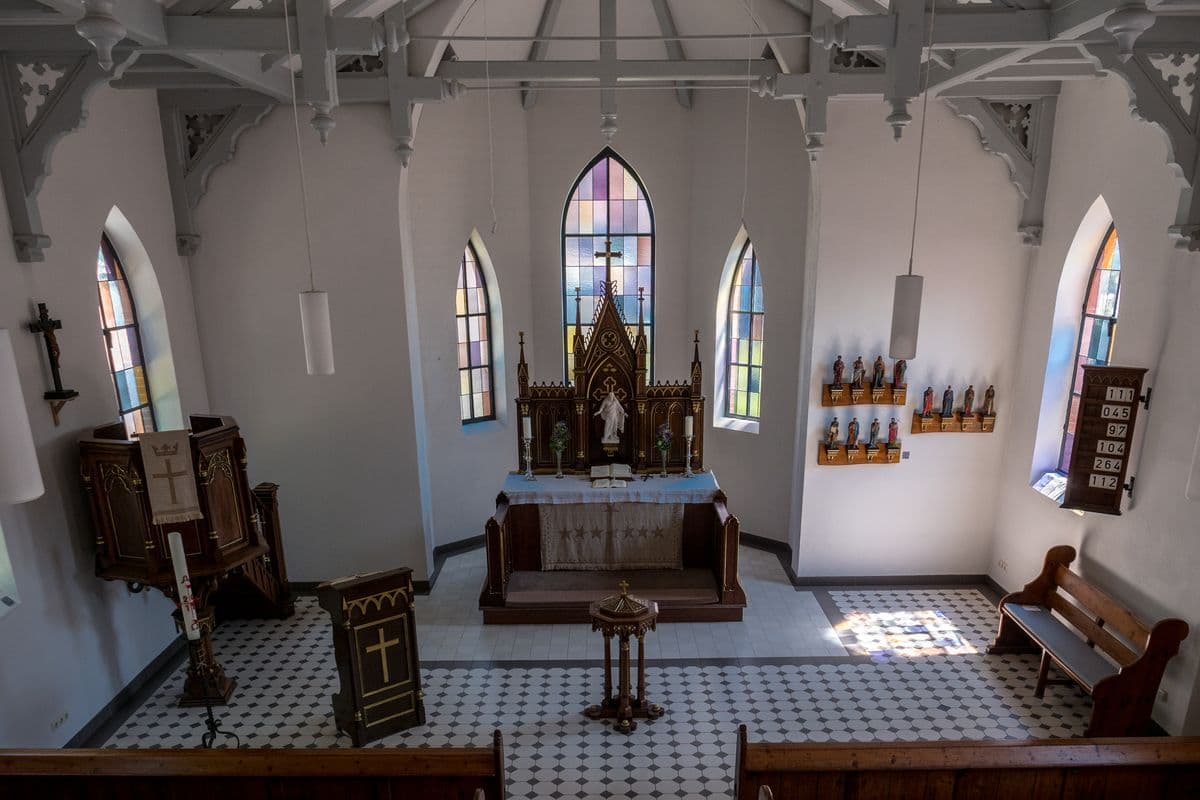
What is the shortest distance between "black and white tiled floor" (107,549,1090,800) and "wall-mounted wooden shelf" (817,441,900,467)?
166 centimetres

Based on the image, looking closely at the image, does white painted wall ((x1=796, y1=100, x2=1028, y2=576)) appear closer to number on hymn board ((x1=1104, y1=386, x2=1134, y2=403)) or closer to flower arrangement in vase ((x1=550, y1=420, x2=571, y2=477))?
number on hymn board ((x1=1104, y1=386, x2=1134, y2=403))

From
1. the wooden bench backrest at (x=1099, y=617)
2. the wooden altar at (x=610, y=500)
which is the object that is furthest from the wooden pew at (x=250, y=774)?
the wooden bench backrest at (x=1099, y=617)

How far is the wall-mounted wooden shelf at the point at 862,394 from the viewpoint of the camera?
884cm

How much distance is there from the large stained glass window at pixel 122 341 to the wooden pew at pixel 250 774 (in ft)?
13.2

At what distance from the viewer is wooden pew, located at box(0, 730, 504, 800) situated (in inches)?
171

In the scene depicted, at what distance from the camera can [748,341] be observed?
34.7 feet

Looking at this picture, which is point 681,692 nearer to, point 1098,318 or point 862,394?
point 862,394

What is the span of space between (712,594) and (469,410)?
4.32 metres

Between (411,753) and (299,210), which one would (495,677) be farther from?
(299,210)

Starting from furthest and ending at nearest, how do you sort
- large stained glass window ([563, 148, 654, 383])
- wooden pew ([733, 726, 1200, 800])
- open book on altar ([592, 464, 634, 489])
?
large stained glass window ([563, 148, 654, 383]) < open book on altar ([592, 464, 634, 489]) < wooden pew ([733, 726, 1200, 800])

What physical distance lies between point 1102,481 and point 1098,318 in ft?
5.91

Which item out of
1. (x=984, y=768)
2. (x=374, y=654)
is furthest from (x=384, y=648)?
(x=984, y=768)

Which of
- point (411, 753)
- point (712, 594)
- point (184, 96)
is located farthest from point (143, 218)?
point (712, 594)

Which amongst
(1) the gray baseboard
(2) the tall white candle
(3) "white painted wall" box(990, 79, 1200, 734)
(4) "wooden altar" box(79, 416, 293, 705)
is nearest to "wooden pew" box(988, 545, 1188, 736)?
(3) "white painted wall" box(990, 79, 1200, 734)
